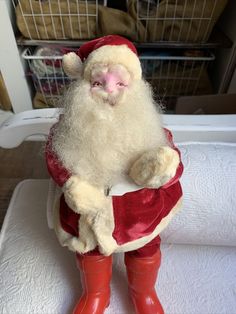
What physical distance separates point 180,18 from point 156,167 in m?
0.74

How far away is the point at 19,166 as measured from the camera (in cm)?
102

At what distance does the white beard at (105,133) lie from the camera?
0.34 metres

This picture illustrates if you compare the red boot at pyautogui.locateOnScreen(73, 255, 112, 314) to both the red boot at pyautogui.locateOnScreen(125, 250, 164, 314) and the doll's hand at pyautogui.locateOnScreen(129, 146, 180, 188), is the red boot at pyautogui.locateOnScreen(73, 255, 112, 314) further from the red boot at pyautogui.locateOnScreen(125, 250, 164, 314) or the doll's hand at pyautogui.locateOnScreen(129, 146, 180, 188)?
the doll's hand at pyautogui.locateOnScreen(129, 146, 180, 188)

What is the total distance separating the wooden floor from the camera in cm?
94

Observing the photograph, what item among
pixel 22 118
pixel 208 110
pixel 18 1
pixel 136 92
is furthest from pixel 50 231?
pixel 18 1

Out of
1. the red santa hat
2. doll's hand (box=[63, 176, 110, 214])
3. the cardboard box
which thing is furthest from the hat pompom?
the cardboard box

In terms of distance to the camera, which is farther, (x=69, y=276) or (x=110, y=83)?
(x=69, y=276)

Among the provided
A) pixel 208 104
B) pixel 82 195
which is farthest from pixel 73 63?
pixel 208 104

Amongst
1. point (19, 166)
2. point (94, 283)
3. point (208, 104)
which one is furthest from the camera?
point (19, 166)

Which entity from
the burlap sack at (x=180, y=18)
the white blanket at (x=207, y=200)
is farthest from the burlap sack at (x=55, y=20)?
the white blanket at (x=207, y=200)

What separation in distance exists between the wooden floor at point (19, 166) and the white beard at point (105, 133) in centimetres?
60

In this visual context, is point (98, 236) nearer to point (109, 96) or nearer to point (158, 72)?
point (109, 96)

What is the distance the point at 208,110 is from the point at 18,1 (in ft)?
2.17

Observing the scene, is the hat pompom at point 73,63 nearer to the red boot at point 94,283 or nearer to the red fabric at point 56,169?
the red fabric at point 56,169
